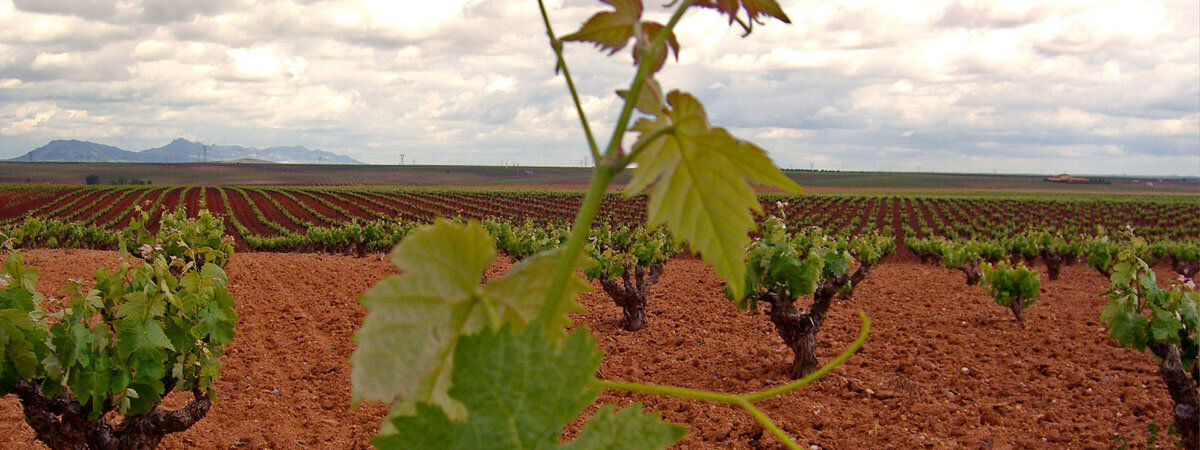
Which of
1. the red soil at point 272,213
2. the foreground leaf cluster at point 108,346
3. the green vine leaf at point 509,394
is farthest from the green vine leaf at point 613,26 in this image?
the red soil at point 272,213

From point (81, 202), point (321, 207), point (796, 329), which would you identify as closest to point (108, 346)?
point (796, 329)

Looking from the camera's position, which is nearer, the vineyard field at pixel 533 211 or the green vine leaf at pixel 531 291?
the green vine leaf at pixel 531 291

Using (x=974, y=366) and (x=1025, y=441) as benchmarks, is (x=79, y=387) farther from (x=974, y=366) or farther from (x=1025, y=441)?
(x=974, y=366)

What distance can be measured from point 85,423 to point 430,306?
5.39 metres

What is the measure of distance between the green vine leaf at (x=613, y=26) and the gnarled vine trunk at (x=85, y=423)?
4.97m

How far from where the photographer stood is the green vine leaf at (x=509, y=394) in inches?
15.5

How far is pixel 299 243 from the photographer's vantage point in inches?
1161

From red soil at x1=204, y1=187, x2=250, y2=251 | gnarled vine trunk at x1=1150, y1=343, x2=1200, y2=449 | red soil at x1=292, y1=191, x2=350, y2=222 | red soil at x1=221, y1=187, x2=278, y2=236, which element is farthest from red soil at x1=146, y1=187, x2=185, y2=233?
gnarled vine trunk at x1=1150, y1=343, x2=1200, y2=449

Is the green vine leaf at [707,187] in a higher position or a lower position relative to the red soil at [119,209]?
higher

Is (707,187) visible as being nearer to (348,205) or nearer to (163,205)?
(163,205)

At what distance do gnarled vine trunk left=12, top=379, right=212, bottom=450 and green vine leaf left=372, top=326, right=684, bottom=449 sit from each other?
16.6 feet

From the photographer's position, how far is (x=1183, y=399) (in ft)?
19.9

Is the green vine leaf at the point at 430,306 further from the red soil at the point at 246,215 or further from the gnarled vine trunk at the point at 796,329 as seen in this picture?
the red soil at the point at 246,215

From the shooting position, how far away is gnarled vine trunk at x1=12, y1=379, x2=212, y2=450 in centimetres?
445
